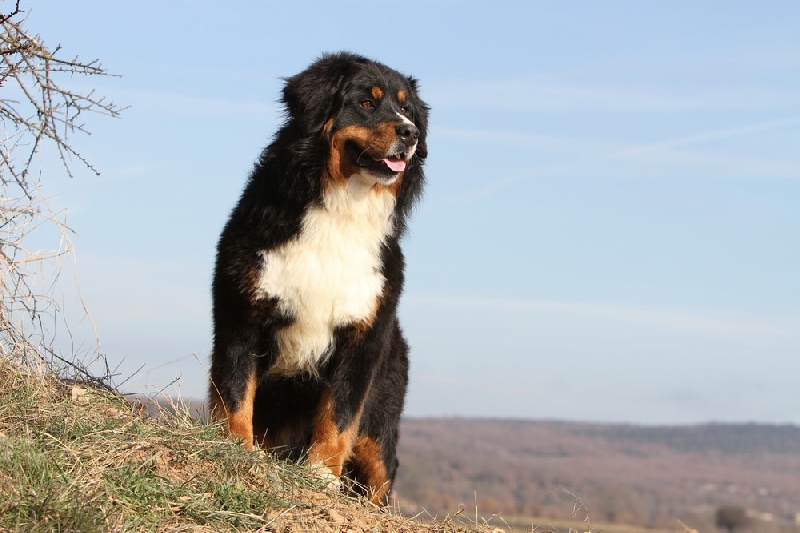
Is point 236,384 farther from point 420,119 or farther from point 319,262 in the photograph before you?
point 420,119

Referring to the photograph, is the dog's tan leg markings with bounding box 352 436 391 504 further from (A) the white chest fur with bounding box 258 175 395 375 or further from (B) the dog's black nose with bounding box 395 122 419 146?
(B) the dog's black nose with bounding box 395 122 419 146

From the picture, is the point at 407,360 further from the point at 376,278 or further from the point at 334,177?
the point at 334,177

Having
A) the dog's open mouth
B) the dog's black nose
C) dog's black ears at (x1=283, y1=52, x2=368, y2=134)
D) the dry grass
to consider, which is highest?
dog's black ears at (x1=283, y1=52, x2=368, y2=134)

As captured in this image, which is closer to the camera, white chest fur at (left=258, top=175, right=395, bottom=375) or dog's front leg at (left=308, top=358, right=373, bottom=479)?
white chest fur at (left=258, top=175, right=395, bottom=375)

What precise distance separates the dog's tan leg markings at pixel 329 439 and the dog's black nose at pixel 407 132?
166cm

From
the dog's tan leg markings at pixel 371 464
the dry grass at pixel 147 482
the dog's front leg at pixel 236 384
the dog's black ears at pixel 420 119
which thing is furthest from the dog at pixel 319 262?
the dry grass at pixel 147 482

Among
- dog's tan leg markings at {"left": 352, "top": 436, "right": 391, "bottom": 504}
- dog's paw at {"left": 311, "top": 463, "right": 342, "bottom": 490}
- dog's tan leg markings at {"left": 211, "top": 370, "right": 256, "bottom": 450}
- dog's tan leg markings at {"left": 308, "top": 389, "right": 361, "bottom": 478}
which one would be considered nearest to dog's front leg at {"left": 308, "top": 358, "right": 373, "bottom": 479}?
dog's tan leg markings at {"left": 308, "top": 389, "right": 361, "bottom": 478}

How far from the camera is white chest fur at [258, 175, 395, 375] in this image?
583cm

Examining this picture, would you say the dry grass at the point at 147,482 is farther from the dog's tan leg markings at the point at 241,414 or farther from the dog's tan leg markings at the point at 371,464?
the dog's tan leg markings at the point at 371,464

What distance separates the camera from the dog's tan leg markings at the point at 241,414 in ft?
18.7

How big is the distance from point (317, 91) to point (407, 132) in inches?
25.5

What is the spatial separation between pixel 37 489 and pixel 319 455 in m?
2.04

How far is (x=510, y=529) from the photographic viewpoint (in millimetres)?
5633

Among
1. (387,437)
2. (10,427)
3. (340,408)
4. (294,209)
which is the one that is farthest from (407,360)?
(10,427)
